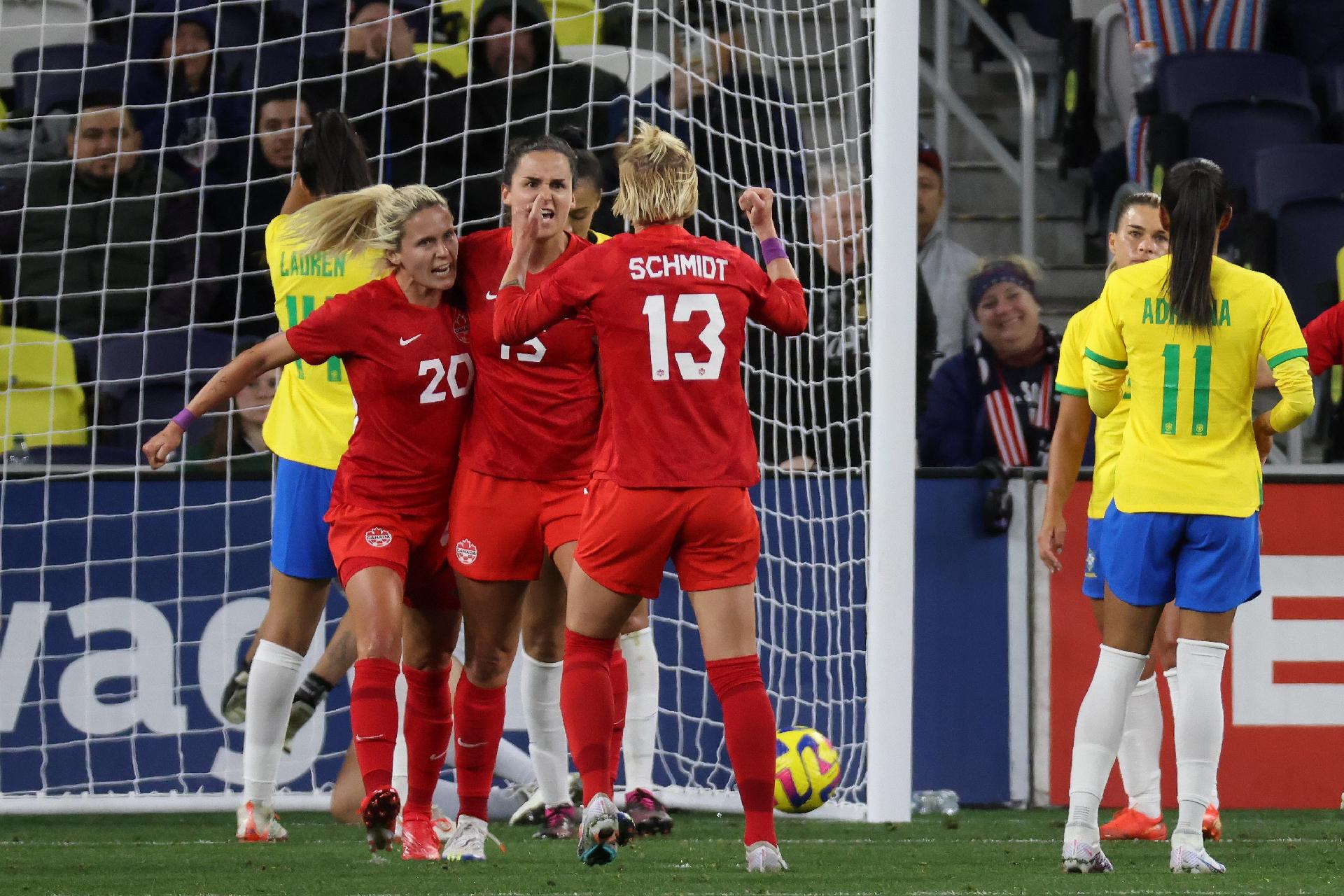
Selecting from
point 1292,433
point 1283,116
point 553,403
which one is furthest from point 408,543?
point 1283,116

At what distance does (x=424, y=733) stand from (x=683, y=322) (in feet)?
4.40

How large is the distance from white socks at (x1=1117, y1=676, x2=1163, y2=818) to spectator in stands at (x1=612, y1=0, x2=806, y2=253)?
198 centimetres

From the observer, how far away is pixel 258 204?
7363mm

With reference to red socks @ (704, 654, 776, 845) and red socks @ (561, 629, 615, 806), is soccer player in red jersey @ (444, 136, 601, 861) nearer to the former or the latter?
red socks @ (561, 629, 615, 806)

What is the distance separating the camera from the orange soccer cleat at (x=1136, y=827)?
5469 mm

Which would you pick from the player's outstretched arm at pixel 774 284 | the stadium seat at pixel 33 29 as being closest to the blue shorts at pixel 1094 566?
the player's outstretched arm at pixel 774 284

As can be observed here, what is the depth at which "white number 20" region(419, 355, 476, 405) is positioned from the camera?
15.7 ft

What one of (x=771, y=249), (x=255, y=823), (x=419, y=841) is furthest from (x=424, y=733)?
(x=771, y=249)

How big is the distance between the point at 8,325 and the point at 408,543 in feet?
11.2

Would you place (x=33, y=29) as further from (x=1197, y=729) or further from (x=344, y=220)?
(x=1197, y=729)

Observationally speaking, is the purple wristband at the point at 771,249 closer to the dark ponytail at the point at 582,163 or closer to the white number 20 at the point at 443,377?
the white number 20 at the point at 443,377

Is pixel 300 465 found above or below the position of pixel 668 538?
above

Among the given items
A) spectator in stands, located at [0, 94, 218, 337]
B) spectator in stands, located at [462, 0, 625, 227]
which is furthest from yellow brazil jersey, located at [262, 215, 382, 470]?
spectator in stands, located at [0, 94, 218, 337]

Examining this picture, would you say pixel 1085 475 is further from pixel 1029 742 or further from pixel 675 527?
pixel 675 527
